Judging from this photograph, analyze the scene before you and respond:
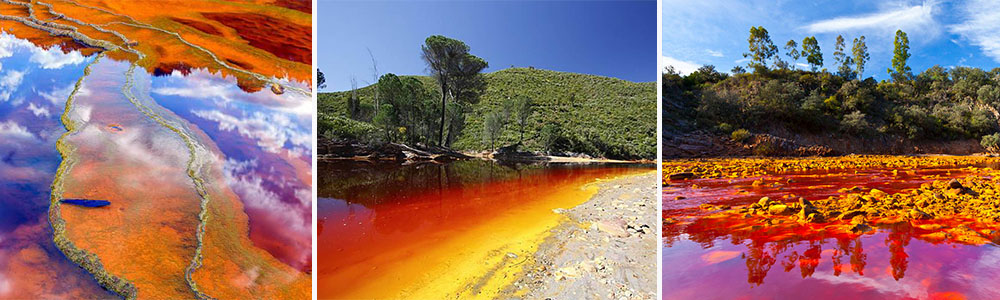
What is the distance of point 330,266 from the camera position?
185cm

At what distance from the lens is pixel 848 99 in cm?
973

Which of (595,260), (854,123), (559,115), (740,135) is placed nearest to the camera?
(595,260)

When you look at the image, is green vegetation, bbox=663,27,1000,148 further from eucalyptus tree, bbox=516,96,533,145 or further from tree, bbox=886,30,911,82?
eucalyptus tree, bbox=516,96,533,145

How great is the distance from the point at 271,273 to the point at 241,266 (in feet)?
0.45

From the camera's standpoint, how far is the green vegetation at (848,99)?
23.0ft

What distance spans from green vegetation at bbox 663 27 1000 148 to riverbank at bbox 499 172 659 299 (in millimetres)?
4822

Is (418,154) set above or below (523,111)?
below

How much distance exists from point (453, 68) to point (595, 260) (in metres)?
7.10

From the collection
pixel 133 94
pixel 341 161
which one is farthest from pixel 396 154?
pixel 133 94

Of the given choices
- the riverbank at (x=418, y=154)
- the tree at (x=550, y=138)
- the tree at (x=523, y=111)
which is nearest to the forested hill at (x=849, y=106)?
the riverbank at (x=418, y=154)

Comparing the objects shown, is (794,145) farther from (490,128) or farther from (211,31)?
(211,31)

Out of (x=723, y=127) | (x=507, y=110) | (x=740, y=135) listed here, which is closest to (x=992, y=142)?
(x=740, y=135)

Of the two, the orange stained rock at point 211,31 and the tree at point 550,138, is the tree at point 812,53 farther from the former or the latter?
the orange stained rock at point 211,31

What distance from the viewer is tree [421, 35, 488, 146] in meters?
7.73
